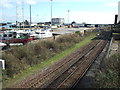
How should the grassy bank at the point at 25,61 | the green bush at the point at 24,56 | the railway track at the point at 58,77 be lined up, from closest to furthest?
the railway track at the point at 58,77, the grassy bank at the point at 25,61, the green bush at the point at 24,56

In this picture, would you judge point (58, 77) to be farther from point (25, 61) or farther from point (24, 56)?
point (24, 56)

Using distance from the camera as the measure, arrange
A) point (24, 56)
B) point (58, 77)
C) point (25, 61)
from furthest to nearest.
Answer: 1. point (24, 56)
2. point (25, 61)
3. point (58, 77)

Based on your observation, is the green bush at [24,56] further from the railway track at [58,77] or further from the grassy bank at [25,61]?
the railway track at [58,77]

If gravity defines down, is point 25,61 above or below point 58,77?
above

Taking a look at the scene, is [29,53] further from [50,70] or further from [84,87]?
[84,87]

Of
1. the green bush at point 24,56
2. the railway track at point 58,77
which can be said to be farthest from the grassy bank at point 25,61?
the railway track at point 58,77

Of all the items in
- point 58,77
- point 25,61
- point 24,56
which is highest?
point 24,56

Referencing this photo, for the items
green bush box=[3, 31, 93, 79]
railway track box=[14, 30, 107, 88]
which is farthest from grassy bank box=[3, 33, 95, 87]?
railway track box=[14, 30, 107, 88]

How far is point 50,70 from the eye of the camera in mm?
13414

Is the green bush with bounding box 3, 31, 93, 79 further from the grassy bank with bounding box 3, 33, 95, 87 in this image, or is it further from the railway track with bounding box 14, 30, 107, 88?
the railway track with bounding box 14, 30, 107, 88

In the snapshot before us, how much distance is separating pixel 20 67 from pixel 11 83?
8.65ft

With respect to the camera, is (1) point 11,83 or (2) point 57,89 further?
(1) point 11,83

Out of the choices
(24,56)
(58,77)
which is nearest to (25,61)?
(24,56)

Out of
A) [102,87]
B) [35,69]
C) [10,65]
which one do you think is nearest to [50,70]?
[35,69]
